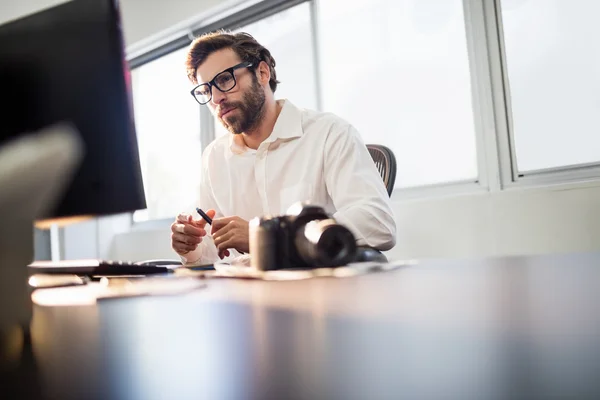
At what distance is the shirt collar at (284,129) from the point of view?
1586 millimetres

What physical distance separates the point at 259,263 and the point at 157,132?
3305 millimetres

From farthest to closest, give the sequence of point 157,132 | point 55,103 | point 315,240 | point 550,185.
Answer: point 157,132, point 550,185, point 315,240, point 55,103

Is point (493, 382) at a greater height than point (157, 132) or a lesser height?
lesser

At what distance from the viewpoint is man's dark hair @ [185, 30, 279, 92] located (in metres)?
1.64

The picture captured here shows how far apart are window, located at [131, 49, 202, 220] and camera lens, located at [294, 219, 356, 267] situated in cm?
280

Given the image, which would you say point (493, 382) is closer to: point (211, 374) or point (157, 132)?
point (211, 374)

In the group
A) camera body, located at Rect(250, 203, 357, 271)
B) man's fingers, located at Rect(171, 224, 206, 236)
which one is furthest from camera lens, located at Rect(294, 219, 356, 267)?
man's fingers, located at Rect(171, 224, 206, 236)

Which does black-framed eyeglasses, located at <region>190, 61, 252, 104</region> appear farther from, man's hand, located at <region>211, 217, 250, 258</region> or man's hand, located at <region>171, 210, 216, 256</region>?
man's hand, located at <region>211, 217, 250, 258</region>

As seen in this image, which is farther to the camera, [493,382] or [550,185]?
[550,185]

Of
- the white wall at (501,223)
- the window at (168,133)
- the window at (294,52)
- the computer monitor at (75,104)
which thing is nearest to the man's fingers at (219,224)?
the computer monitor at (75,104)

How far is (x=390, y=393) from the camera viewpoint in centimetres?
12

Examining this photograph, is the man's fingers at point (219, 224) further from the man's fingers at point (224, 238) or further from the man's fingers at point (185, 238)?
the man's fingers at point (185, 238)

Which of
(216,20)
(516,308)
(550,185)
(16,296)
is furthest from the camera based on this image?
(216,20)

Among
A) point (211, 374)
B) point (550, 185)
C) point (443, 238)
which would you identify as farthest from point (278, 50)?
point (211, 374)
